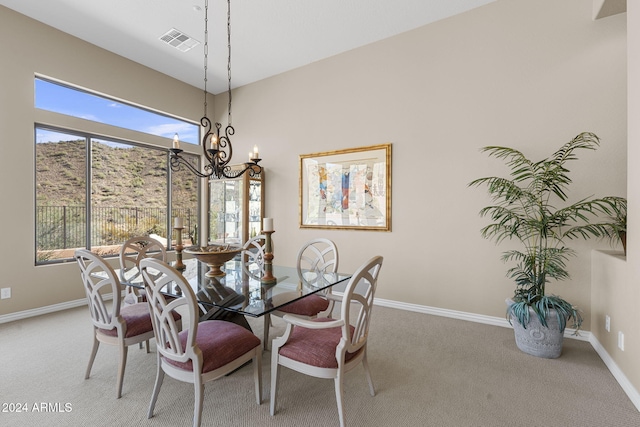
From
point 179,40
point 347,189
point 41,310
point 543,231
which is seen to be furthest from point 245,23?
point 41,310

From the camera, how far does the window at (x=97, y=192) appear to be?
3.68 metres

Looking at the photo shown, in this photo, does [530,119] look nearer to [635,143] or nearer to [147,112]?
[635,143]

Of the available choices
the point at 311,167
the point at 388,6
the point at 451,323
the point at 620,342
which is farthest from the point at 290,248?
the point at 620,342

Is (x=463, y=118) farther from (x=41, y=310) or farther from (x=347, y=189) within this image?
(x=41, y=310)

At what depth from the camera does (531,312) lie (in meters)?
2.48

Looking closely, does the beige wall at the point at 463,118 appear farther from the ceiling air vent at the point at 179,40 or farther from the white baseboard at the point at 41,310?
the white baseboard at the point at 41,310

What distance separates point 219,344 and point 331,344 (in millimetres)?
657

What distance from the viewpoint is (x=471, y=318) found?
3.31 m

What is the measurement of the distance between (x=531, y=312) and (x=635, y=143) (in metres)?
1.44

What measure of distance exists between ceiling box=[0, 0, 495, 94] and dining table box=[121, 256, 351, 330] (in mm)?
2807

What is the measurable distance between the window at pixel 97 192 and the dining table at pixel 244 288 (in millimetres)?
2281

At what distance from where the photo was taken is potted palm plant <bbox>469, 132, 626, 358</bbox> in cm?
246

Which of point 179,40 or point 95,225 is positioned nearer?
point 179,40

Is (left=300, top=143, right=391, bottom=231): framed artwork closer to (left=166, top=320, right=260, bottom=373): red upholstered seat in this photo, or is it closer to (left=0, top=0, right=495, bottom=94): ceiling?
(left=0, top=0, right=495, bottom=94): ceiling
